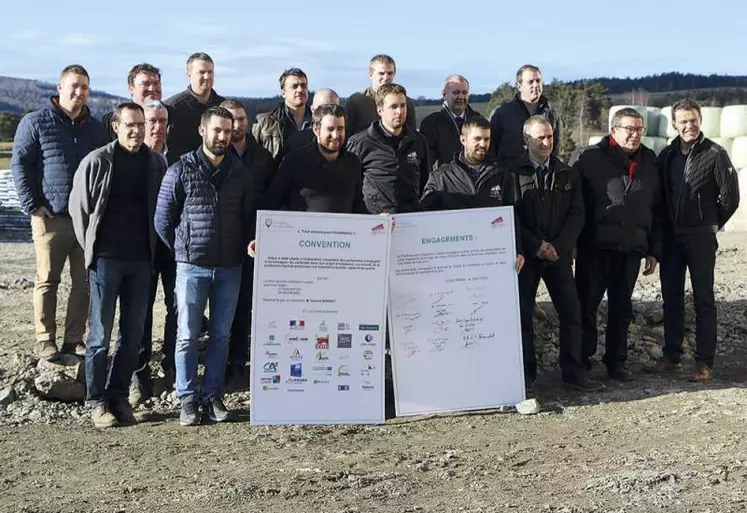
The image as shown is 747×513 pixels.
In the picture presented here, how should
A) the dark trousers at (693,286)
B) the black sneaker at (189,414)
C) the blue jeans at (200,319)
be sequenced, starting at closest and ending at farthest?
the blue jeans at (200,319) → the black sneaker at (189,414) → the dark trousers at (693,286)

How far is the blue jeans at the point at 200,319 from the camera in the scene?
24.0ft

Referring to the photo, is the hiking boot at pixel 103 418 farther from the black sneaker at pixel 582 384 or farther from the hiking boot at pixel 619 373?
the hiking boot at pixel 619 373

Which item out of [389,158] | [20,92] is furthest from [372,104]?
[20,92]

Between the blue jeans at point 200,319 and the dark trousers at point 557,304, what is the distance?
240cm

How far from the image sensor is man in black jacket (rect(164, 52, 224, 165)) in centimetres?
845

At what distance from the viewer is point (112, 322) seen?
24.7ft

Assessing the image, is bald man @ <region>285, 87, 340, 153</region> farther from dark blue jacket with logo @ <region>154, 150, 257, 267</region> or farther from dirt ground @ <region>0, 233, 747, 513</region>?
dirt ground @ <region>0, 233, 747, 513</region>

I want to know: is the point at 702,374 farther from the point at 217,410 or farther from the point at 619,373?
the point at 217,410

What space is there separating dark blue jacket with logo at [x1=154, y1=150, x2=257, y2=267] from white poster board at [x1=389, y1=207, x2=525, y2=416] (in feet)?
4.11

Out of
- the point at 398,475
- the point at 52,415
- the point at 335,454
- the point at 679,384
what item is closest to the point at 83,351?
the point at 52,415

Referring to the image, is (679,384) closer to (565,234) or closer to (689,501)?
(565,234)

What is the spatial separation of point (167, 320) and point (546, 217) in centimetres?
318

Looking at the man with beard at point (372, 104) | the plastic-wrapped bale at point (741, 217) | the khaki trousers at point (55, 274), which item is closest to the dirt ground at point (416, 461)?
the khaki trousers at point (55, 274)

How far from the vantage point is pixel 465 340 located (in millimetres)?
7938
